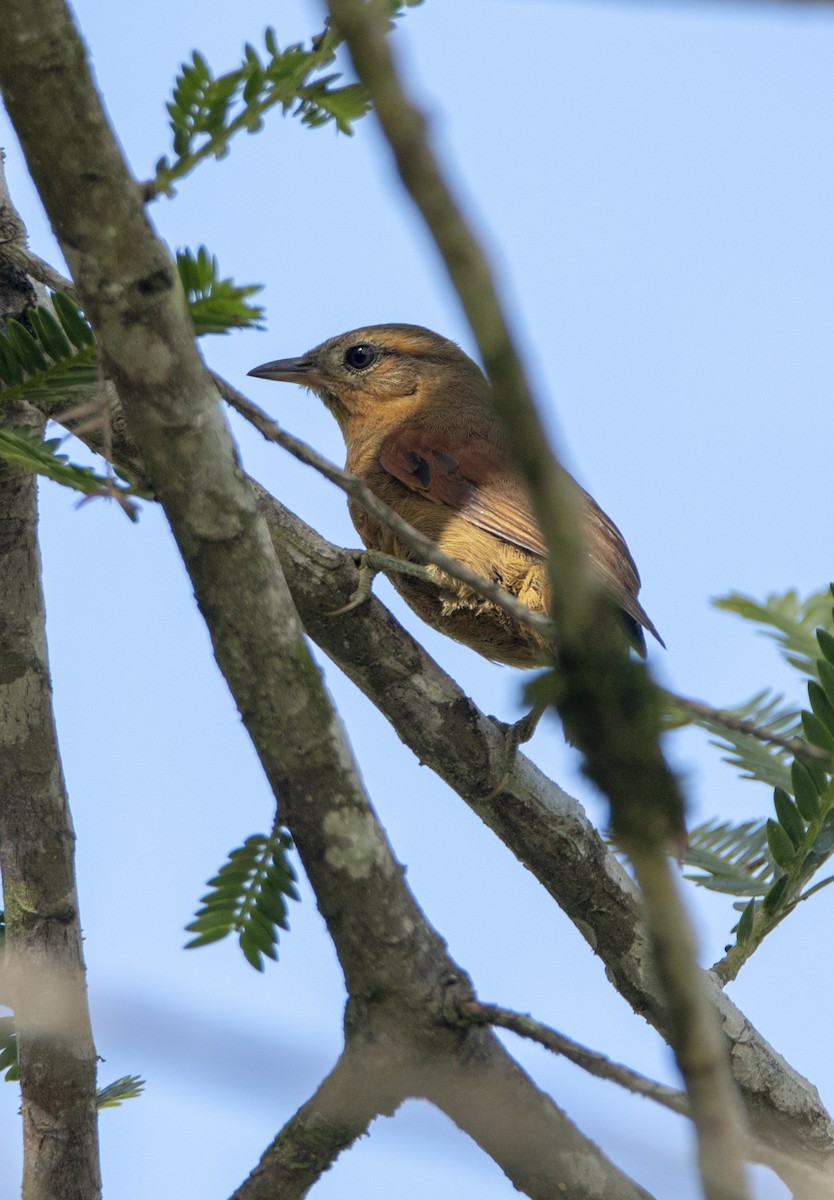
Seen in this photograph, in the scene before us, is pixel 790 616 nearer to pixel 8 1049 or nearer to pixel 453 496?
pixel 453 496

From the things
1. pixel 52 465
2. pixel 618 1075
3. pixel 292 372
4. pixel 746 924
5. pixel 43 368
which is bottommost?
pixel 618 1075

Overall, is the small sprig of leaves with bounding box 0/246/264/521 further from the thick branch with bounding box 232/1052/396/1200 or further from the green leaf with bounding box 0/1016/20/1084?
the green leaf with bounding box 0/1016/20/1084

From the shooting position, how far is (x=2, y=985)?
111 inches

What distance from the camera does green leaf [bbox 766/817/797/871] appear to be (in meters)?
3.23

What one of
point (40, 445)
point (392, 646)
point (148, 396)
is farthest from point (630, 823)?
point (392, 646)

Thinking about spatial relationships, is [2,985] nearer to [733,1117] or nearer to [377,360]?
[733,1117]

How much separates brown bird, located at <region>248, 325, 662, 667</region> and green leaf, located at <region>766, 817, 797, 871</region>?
1.06 meters

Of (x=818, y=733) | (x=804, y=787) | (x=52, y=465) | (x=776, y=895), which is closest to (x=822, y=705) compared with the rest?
(x=818, y=733)

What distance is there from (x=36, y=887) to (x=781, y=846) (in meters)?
1.81

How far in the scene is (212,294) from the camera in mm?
2221

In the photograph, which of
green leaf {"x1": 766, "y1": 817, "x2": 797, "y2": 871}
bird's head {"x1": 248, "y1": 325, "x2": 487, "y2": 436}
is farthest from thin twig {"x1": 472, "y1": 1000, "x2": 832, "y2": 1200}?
bird's head {"x1": 248, "y1": 325, "x2": 487, "y2": 436}

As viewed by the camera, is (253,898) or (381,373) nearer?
(253,898)

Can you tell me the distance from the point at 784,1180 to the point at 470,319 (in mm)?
2362

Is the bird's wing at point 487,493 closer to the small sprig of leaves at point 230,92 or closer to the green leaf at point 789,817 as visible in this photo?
the green leaf at point 789,817
